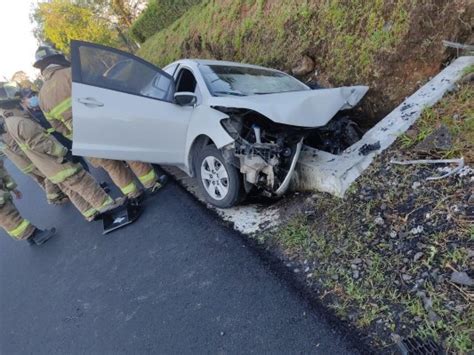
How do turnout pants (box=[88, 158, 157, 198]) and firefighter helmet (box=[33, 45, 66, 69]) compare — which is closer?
firefighter helmet (box=[33, 45, 66, 69])

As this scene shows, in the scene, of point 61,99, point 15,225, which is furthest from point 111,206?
point 61,99

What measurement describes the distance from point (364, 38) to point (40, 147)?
14.0ft

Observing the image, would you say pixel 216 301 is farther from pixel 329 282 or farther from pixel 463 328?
pixel 463 328

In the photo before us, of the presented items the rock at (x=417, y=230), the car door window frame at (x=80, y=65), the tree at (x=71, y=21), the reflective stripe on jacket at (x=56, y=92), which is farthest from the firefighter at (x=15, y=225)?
the tree at (x=71, y=21)

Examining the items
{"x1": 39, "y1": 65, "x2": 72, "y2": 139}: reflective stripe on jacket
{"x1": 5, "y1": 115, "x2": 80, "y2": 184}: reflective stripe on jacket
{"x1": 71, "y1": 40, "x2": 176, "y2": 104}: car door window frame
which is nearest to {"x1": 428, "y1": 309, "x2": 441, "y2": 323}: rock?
{"x1": 71, "y1": 40, "x2": 176, "y2": 104}: car door window frame

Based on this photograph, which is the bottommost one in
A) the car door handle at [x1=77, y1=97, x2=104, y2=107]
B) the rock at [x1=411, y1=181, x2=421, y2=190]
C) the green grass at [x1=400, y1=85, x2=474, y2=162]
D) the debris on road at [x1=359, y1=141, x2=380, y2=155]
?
the rock at [x1=411, y1=181, x2=421, y2=190]

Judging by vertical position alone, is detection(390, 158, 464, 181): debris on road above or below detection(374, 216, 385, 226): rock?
above

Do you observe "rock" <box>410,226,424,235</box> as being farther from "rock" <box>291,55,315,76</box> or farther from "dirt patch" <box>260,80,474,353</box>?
"rock" <box>291,55,315,76</box>

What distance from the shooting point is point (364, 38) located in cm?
409

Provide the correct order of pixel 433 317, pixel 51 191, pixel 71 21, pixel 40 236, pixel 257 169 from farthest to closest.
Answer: pixel 71 21 < pixel 51 191 < pixel 40 236 < pixel 257 169 < pixel 433 317

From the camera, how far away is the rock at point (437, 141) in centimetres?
280

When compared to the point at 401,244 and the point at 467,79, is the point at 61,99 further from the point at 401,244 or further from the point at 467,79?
the point at 467,79

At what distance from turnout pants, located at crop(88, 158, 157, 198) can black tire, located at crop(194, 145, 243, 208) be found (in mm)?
1351

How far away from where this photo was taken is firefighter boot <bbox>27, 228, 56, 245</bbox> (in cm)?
488
